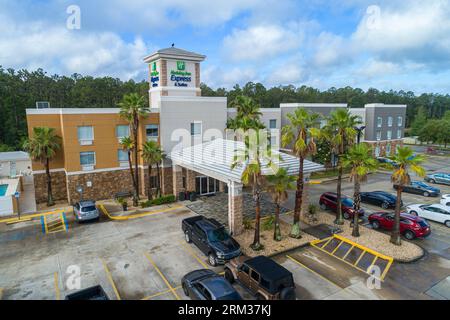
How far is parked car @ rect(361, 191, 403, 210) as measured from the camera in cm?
2766

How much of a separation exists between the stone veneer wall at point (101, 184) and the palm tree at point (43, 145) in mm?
2561

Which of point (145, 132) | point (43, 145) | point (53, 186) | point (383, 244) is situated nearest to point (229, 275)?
point (383, 244)

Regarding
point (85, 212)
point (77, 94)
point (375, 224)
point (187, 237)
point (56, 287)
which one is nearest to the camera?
point (56, 287)

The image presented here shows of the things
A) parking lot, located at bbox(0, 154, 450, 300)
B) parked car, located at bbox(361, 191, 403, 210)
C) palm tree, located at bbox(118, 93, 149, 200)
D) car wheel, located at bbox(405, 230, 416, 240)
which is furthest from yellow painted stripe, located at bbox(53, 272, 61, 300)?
parked car, located at bbox(361, 191, 403, 210)

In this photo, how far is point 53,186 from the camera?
102ft

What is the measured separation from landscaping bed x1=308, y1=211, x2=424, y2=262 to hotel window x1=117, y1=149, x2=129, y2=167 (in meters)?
20.8

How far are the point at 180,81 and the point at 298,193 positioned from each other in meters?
20.6

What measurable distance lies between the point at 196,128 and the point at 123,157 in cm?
860

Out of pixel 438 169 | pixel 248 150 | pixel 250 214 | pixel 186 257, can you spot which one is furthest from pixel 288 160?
pixel 438 169

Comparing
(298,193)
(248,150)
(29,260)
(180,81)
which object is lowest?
(29,260)

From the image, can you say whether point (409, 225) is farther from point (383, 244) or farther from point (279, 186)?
point (279, 186)

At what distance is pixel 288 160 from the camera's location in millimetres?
24453

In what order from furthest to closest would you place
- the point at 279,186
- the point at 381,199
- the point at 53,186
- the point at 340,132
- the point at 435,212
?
the point at 53,186 → the point at 381,199 → the point at 435,212 → the point at 340,132 → the point at 279,186
